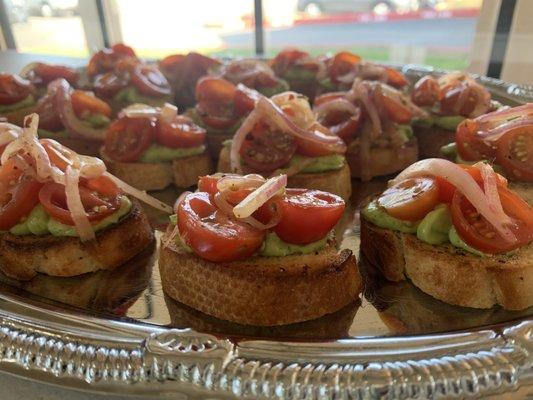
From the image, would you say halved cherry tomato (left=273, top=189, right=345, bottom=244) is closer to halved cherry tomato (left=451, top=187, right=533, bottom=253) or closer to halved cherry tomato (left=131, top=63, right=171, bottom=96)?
halved cherry tomato (left=451, top=187, right=533, bottom=253)

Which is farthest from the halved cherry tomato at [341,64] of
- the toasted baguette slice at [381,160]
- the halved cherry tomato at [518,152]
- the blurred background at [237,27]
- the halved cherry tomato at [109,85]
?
the blurred background at [237,27]

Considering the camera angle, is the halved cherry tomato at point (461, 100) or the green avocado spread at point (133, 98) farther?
the green avocado spread at point (133, 98)

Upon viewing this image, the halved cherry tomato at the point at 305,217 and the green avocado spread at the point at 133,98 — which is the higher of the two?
the halved cherry tomato at the point at 305,217

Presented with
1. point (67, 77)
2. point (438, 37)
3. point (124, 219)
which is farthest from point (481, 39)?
point (124, 219)

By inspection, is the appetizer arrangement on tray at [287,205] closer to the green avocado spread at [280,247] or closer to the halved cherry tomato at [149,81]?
the green avocado spread at [280,247]

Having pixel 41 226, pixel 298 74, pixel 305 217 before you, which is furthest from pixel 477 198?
pixel 298 74

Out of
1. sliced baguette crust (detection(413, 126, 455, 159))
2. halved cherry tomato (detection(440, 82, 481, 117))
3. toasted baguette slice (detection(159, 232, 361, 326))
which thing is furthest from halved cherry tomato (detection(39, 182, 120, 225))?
halved cherry tomato (detection(440, 82, 481, 117))
